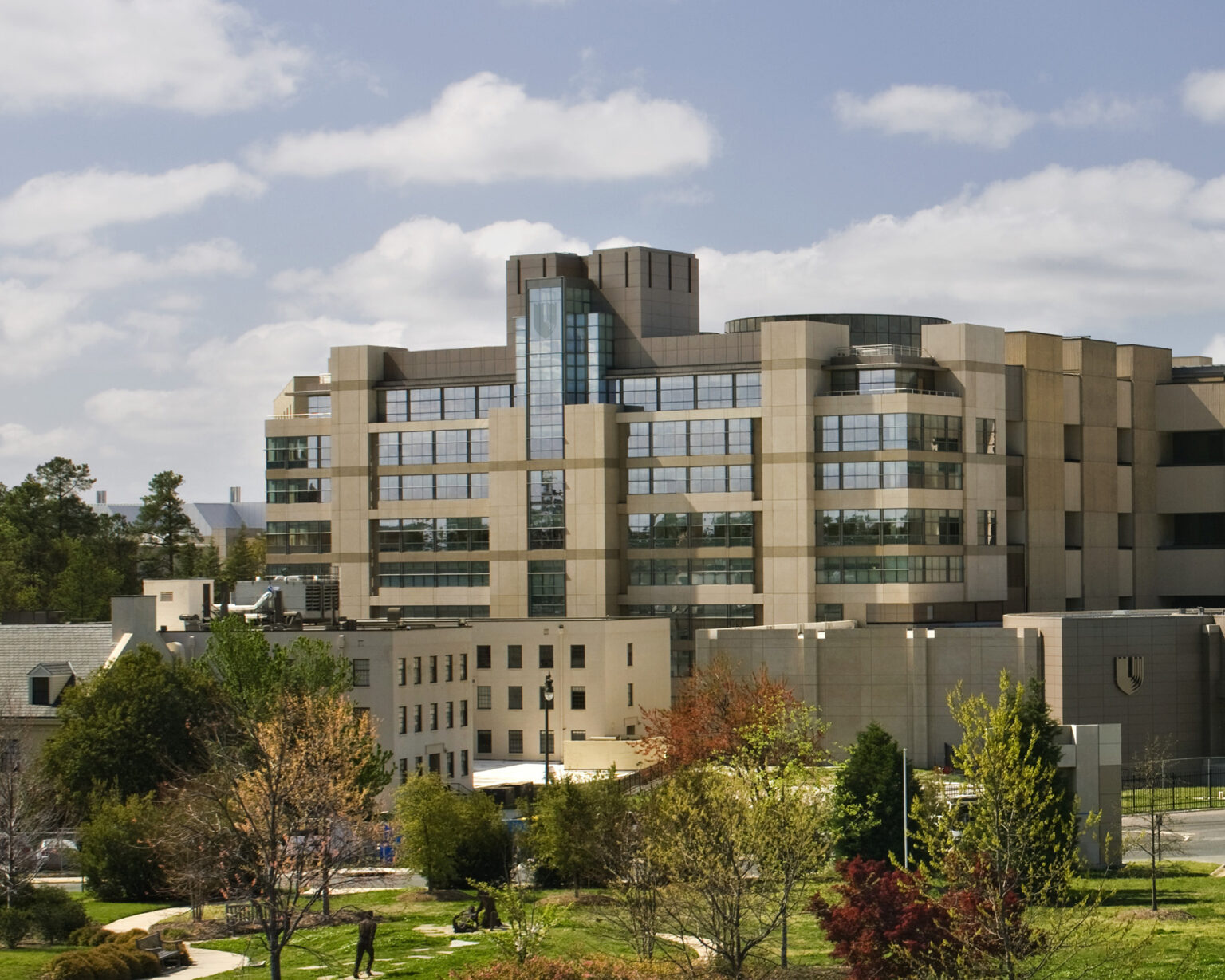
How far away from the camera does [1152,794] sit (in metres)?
70.9

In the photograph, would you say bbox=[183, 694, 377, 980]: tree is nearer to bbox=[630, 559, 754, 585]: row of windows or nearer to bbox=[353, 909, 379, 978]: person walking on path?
bbox=[353, 909, 379, 978]: person walking on path

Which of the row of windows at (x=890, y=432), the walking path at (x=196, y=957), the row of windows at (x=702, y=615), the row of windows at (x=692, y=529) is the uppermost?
the row of windows at (x=890, y=432)

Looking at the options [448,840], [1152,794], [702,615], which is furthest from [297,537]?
[1152,794]

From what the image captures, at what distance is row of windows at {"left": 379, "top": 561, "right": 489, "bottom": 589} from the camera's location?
382 feet

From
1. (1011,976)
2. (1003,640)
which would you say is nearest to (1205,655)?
(1003,640)

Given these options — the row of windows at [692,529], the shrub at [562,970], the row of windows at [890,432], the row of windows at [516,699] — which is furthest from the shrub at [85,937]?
the row of windows at [890,432]

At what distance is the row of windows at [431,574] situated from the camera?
382ft

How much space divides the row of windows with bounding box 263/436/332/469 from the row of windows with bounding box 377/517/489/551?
673 centimetres

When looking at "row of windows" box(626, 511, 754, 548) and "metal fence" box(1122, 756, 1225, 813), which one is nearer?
"metal fence" box(1122, 756, 1225, 813)

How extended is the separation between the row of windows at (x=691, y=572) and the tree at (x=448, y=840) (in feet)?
162

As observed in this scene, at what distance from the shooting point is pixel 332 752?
57.3 metres

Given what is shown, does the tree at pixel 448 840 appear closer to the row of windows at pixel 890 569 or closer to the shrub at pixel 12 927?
the shrub at pixel 12 927

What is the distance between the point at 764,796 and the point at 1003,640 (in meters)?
47.4

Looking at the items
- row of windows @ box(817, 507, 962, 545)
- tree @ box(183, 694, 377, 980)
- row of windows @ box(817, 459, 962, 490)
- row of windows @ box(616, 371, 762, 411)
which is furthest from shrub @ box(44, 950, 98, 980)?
row of windows @ box(616, 371, 762, 411)
